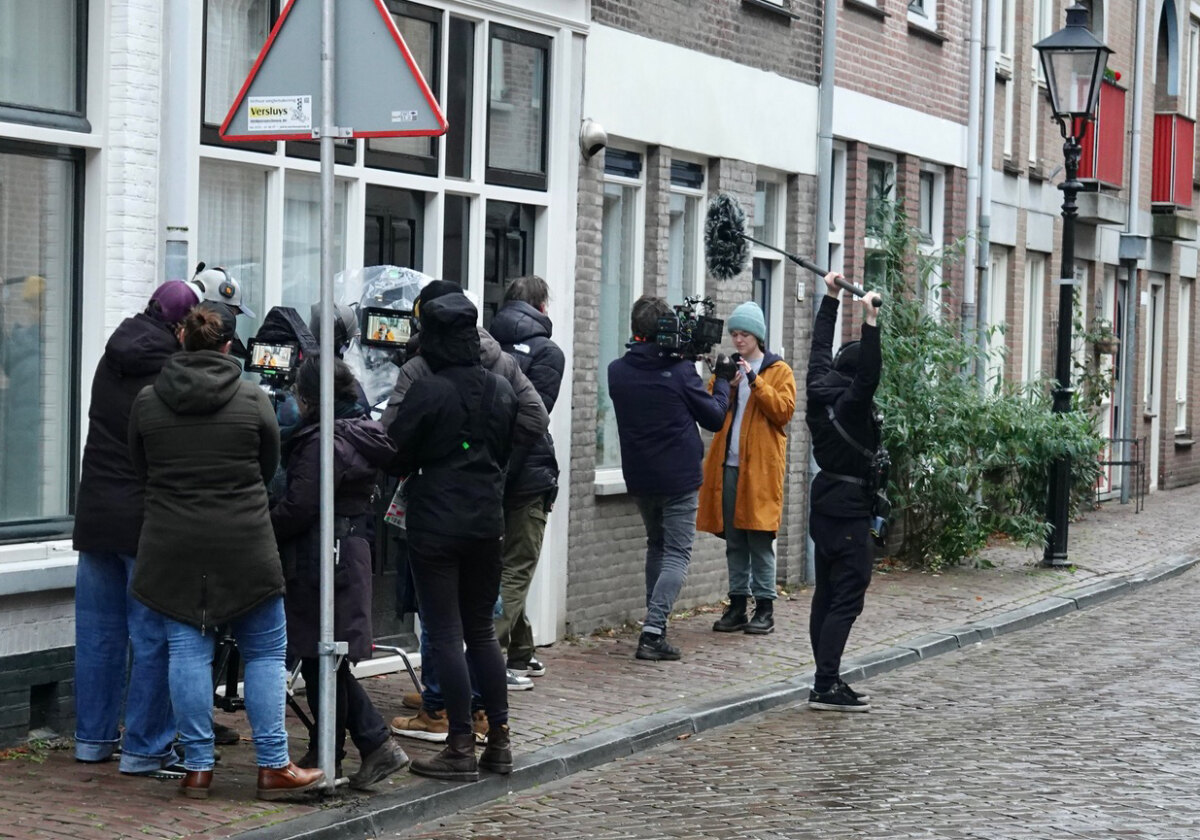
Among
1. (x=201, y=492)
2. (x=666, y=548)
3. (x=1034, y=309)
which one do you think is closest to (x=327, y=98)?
(x=201, y=492)

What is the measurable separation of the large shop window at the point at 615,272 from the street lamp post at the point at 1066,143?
501 cm

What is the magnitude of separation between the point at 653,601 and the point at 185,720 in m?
4.38

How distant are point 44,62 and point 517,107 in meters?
3.77

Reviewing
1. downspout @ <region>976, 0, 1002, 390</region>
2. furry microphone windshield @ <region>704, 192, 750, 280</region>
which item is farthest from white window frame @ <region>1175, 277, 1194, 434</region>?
furry microphone windshield @ <region>704, 192, 750, 280</region>

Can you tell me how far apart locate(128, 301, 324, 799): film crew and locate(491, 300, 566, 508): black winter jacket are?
9.01ft

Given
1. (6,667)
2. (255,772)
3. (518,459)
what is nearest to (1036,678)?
(518,459)

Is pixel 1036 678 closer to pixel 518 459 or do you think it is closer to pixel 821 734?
pixel 821 734

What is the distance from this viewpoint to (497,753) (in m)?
8.01

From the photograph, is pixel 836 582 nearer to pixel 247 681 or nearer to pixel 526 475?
pixel 526 475

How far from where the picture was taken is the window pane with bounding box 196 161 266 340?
30.3ft

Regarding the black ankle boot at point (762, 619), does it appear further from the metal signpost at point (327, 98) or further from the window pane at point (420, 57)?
the metal signpost at point (327, 98)

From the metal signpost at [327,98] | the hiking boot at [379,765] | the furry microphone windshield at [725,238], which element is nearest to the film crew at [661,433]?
the furry microphone windshield at [725,238]

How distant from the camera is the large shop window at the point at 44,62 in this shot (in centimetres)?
823

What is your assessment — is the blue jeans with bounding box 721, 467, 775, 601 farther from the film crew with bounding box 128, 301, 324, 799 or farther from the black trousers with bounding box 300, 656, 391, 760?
the film crew with bounding box 128, 301, 324, 799
